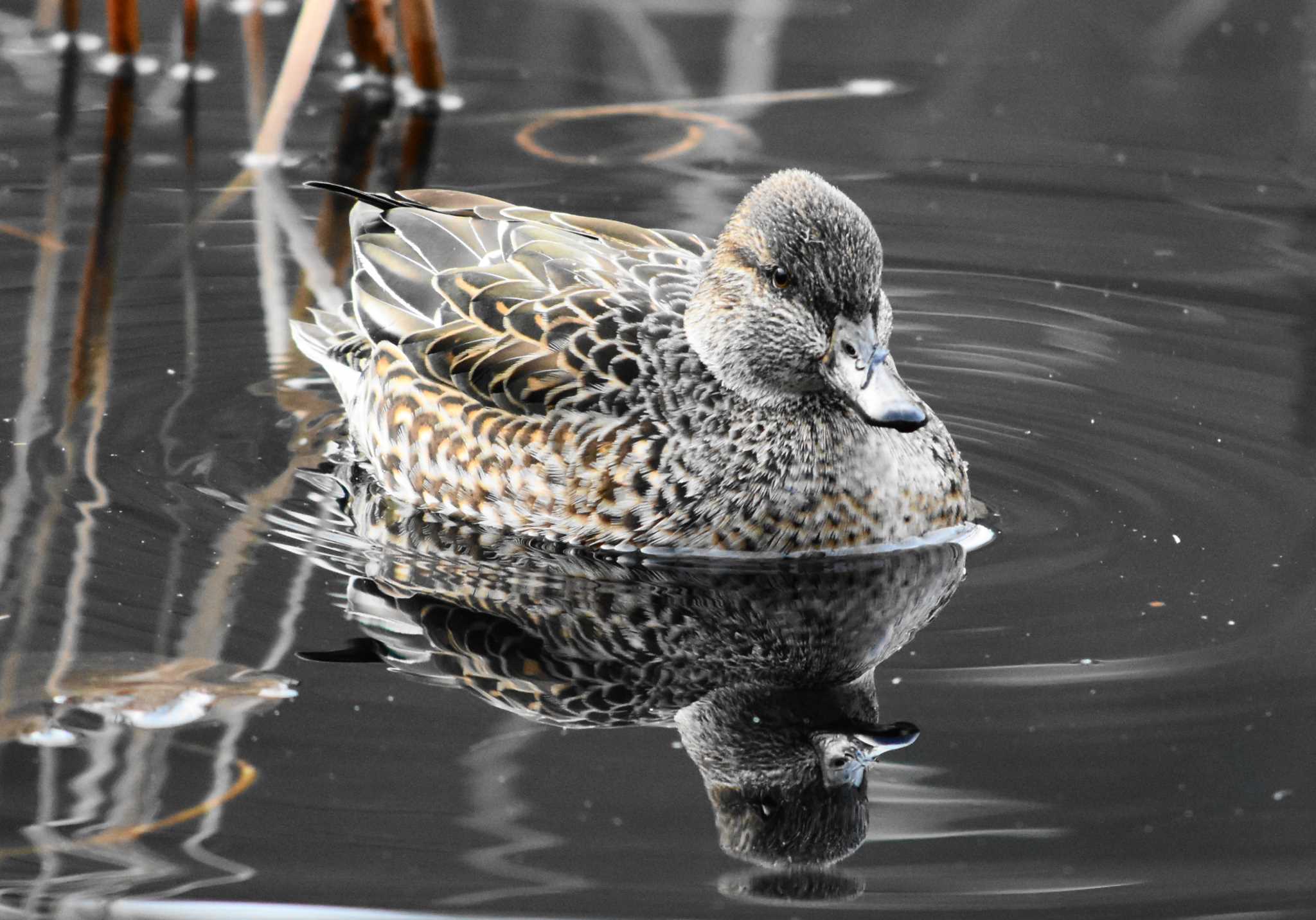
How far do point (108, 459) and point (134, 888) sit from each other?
2.63 meters

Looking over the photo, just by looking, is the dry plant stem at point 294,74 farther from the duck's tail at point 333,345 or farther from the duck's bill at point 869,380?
the duck's bill at point 869,380

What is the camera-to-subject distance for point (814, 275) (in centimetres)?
606

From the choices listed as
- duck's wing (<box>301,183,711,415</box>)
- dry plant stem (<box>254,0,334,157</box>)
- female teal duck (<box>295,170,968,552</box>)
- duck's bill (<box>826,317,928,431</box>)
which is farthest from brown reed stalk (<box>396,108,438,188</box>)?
duck's bill (<box>826,317,928,431</box>)

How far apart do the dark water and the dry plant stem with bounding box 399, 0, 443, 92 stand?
396 millimetres

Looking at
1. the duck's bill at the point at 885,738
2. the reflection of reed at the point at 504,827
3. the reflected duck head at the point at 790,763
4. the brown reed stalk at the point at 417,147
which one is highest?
the brown reed stalk at the point at 417,147

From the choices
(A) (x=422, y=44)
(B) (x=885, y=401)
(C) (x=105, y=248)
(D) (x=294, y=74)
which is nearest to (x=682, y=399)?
(B) (x=885, y=401)

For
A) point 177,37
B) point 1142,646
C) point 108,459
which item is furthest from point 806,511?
point 177,37

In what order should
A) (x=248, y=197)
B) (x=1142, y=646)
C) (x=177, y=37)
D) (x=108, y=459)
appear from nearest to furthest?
(x=1142, y=646), (x=108, y=459), (x=248, y=197), (x=177, y=37)

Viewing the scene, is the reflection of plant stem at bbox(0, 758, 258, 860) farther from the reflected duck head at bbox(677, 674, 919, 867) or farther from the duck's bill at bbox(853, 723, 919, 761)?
the duck's bill at bbox(853, 723, 919, 761)

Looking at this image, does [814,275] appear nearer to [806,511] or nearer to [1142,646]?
[806,511]

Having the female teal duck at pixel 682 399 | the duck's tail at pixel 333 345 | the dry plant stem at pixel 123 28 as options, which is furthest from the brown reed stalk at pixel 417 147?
the female teal duck at pixel 682 399

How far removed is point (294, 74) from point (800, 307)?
387cm

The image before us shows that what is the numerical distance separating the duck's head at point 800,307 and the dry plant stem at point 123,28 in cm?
554

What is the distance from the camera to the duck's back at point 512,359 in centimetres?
643
